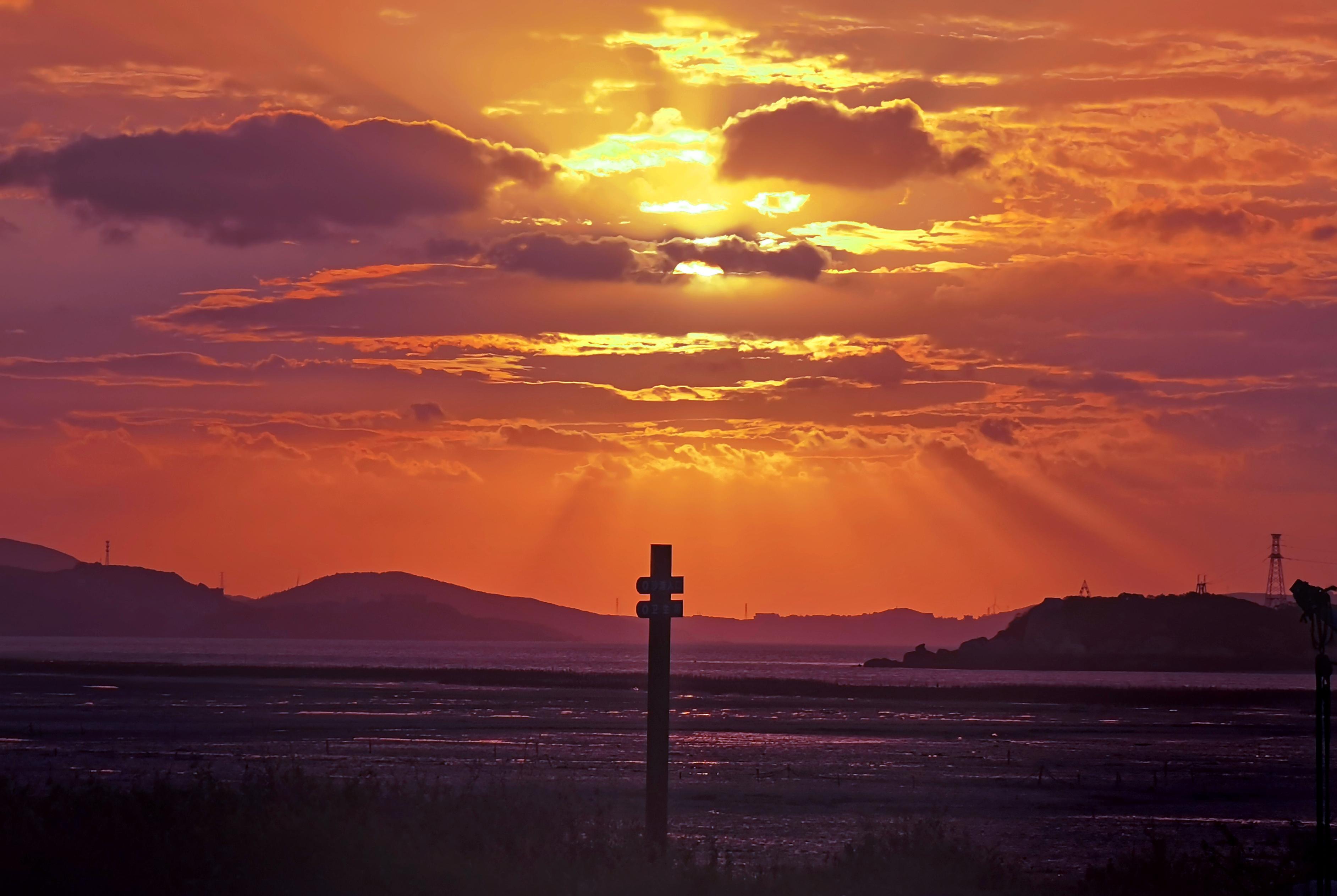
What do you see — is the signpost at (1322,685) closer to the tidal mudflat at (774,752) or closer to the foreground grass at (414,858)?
the foreground grass at (414,858)

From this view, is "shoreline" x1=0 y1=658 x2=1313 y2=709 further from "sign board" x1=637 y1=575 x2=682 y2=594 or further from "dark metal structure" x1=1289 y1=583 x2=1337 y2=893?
"dark metal structure" x1=1289 y1=583 x2=1337 y2=893

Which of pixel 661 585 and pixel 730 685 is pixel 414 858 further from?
pixel 730 685

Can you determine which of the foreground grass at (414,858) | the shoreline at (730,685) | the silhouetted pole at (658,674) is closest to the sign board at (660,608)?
the silhouetted pole at (658,674)

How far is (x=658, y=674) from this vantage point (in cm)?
2048

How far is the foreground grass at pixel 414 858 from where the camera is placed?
1778 cm

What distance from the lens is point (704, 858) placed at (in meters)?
25.5

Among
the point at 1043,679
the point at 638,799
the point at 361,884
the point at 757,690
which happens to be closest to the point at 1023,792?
the point at 638,799

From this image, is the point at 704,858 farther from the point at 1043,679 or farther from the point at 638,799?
the point at 1043,679

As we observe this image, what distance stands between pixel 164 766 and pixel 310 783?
62.2 ft

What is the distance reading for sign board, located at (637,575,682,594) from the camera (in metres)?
20.0

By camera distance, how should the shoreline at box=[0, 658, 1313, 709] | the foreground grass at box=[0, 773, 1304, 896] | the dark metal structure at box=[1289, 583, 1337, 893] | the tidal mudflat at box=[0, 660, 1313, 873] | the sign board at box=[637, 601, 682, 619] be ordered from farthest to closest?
the shoreline at box=[0, 658, 1313, 709]
the tidal mudflat at box=[0, 660, 1313, 873]
the sign board at box=[637, 601, 682, 619]
the foreground grass at box=[0, 773, 1304, 896]
the dark metal structure at box=[1289, 583, 1337, 893]

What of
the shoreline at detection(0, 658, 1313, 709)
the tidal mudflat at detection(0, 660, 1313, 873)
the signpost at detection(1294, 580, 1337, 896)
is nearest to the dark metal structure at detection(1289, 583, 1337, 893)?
the signpost at detection(1294, 580, 1337, 896)

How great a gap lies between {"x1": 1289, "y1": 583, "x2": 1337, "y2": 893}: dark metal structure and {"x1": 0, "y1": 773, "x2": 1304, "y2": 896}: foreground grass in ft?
14.7

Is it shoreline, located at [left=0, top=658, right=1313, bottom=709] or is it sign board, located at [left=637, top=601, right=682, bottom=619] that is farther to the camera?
shoreline, located at [left=0, top=658, right=1313, bottom=709]
